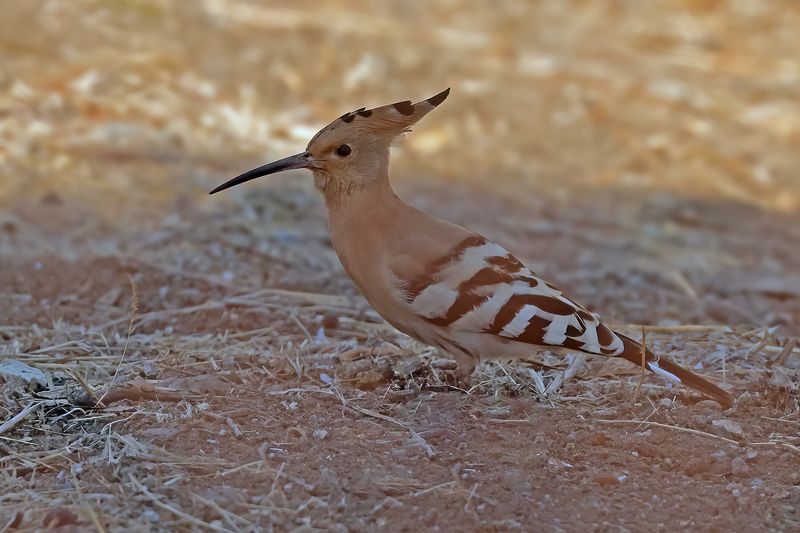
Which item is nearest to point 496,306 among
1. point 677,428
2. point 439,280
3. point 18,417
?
point 439,280

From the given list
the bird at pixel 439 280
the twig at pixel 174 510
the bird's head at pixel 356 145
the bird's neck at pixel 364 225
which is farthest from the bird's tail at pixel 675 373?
the twig at pixel 174 510

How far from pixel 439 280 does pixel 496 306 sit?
18 centimetres

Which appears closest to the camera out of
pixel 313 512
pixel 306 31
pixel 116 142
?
pixel 313 512

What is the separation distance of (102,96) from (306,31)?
1.77 metres

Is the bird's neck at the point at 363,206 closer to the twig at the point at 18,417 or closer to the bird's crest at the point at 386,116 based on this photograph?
the bird's crest at the point at 386,116

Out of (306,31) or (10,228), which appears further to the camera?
(306,31)

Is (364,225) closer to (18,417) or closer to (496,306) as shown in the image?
(496,306)

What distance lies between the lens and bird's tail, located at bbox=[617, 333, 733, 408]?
3084 mm

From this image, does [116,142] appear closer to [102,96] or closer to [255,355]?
[102,96]

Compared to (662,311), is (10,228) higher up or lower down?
higher up

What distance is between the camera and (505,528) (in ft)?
8.29

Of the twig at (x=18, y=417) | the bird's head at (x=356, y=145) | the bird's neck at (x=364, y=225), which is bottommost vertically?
the twig at (x=18, y=417)

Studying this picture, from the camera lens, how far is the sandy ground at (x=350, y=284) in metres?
2.68

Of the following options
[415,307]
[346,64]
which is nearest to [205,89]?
[346,64]
